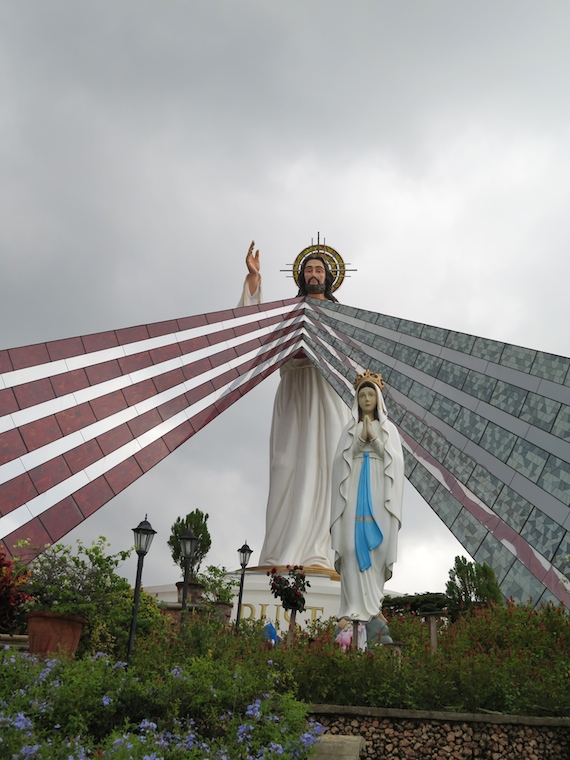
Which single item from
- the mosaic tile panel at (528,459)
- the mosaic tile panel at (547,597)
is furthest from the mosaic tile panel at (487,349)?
the mosaic tile panel at (547,597)

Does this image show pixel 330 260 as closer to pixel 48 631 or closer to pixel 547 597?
pixel 547 597

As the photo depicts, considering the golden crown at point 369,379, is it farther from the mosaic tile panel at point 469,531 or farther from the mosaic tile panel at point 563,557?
the mosaic tile panel at point 469,531

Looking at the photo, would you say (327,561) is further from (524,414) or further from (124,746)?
(124,746)

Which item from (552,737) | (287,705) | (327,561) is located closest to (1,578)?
(287,705)

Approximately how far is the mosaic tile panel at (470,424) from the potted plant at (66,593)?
22.7 ft

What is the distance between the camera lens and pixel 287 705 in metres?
4.73

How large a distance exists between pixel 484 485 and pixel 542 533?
177 cm

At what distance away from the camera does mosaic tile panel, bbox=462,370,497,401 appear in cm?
1295

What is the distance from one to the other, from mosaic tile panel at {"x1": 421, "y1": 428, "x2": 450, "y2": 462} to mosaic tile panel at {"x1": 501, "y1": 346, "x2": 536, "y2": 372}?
6.06 feet

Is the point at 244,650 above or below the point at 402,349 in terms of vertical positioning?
below

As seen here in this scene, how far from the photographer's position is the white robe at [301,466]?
54.7 feet

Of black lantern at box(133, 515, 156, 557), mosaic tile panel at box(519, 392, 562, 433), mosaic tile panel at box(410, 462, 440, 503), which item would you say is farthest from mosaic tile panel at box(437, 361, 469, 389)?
black lantern at box(133, 515, 156, 557)

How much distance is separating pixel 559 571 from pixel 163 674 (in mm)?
6186

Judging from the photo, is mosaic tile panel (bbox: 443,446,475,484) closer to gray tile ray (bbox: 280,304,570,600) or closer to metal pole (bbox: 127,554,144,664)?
gray tile ray (bbox: 280,304,570,600)
